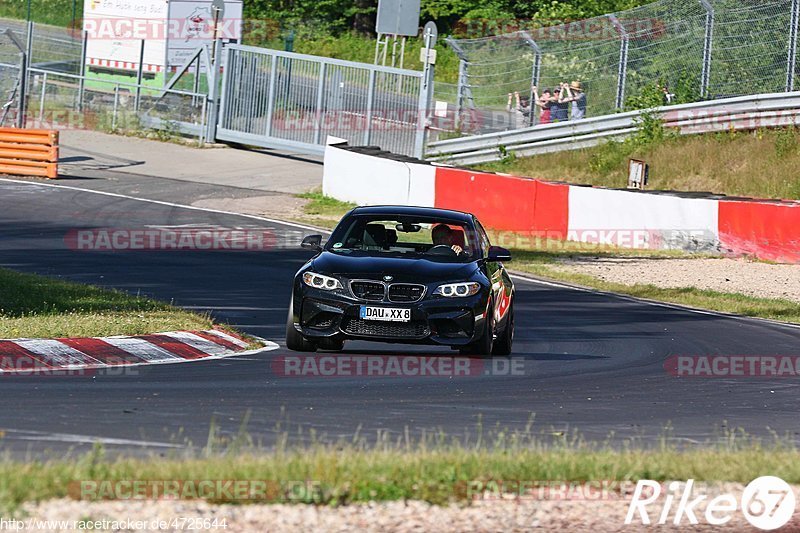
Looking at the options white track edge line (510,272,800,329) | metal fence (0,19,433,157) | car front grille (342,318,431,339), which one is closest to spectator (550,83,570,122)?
metal fence (0,19,433,157)

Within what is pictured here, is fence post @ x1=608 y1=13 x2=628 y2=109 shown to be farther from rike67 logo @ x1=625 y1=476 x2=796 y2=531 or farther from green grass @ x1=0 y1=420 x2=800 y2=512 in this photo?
rike67 logo @ x1=625 y1=476 x2=796 y2=531

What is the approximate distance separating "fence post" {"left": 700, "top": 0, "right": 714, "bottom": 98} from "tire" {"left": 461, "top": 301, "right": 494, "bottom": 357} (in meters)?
20.2

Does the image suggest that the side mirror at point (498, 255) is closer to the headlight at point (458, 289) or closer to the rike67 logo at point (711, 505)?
the headlight at point (458, 289)

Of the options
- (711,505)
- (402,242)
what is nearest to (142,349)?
(402,242)

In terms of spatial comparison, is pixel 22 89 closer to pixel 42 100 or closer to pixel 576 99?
pixel 42 100

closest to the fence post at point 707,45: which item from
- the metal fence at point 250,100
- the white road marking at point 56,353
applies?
the metal fence at point 250,100

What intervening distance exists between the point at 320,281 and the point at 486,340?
1537 mm

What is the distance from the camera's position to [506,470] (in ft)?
22.2

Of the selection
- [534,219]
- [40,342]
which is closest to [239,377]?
[40,342]

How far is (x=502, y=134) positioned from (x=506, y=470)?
95.7ft

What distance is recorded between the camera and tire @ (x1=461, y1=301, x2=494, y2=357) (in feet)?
40.3

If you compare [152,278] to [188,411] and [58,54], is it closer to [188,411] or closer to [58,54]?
[188,411]

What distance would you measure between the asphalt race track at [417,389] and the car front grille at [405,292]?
96cm

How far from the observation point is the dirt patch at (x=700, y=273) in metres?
20.9
